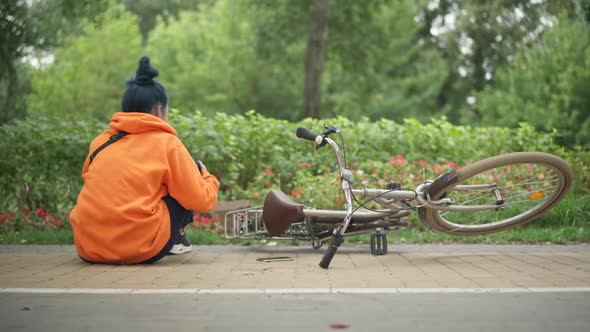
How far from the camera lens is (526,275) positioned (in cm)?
491

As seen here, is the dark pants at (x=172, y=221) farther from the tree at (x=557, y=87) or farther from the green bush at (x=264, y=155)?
the tree at (x=557, y=87)

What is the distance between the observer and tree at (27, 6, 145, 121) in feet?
109

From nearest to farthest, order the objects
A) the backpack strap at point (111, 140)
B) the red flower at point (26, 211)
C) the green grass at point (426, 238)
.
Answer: the backpack strap at point (111, 140) < the green grass at point (426, 238) < the red flower at point (26, 211)

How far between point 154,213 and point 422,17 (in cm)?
3286

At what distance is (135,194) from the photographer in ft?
17.8

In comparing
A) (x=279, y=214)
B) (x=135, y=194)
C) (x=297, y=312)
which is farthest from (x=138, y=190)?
(x=297, y=312)

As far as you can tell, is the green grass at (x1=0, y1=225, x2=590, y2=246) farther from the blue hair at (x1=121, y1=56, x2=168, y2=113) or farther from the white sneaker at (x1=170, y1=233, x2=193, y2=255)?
the blue hair at (x1=121, y1=56, x2=168, y2=113)

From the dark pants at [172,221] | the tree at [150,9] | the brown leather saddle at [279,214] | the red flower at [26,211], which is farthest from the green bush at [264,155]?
the tree at [150,9]

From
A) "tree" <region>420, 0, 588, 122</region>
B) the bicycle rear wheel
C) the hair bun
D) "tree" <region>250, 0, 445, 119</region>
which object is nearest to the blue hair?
the hair bun

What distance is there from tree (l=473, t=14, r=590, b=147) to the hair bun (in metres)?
10.4

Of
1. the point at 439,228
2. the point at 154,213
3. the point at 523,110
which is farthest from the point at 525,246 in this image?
the point at 523,110

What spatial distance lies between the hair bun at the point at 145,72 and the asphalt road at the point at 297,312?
200 centimetres

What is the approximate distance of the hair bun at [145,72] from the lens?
18.3 feet

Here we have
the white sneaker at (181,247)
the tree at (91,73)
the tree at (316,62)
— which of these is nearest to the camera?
the white sneaker at (181,247)
